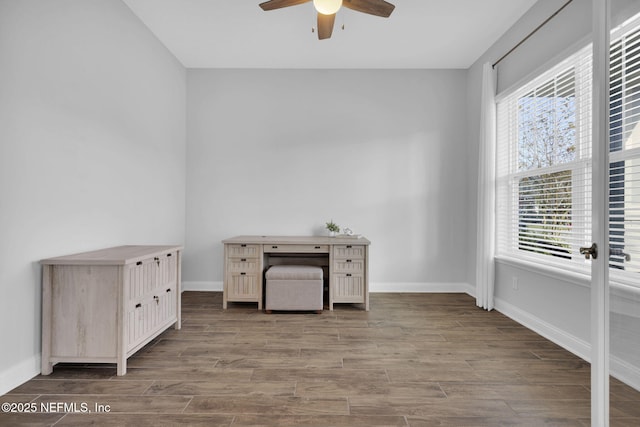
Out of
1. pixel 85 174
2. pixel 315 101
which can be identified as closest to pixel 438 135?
pixel 315 101

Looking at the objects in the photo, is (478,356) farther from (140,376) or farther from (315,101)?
(315,101)

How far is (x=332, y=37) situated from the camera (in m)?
3.65

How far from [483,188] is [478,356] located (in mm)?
1861

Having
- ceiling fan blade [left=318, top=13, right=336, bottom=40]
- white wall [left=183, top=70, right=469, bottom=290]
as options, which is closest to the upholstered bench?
white wall [left=183, top=70, right=469, bottom=290]

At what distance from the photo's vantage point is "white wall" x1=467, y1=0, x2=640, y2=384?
253cm

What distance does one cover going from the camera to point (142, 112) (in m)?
3.42

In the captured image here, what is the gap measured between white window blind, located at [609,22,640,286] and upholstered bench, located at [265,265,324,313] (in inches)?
99.8

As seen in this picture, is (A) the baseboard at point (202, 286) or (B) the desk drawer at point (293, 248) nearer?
(B) the desk drawer at point (293, 248)

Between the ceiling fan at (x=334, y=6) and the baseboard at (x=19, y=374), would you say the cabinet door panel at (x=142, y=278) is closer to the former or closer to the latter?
the baseboard at (x=19, y=374)

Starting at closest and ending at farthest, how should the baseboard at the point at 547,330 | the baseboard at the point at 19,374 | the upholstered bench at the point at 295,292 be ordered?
the baseboard at the point at 19,374 < the baseboard at the point at 547,330 < the upholstered bench at the point at 295,292

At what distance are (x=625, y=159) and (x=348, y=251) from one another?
2.59 m

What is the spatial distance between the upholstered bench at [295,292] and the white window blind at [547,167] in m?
1.99

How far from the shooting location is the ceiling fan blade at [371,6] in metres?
2.47

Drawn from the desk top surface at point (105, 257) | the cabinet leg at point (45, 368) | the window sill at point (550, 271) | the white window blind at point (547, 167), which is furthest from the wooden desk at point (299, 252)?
the cabinet leg at point (45, 368)
